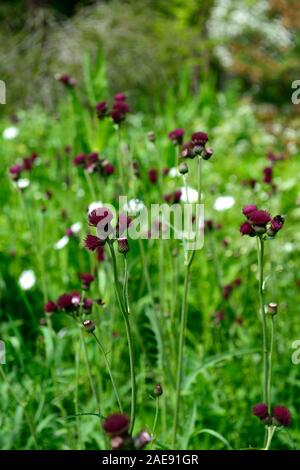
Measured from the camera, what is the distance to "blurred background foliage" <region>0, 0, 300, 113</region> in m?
6.05

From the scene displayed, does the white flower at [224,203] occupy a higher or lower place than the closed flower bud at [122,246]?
lower

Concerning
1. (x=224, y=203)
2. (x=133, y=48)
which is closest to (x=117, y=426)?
(x=224, y=203)

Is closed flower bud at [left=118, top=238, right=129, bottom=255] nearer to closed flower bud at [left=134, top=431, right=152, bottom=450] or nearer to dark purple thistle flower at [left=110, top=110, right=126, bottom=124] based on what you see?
closed flower bud at [left=134, top=431, right=152, bottom=450]

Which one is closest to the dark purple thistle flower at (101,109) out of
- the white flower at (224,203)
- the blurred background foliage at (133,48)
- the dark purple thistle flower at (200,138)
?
the dark purple thistle flower at (200,138)

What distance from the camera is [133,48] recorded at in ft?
21.0

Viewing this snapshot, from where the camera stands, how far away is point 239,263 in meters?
2.16

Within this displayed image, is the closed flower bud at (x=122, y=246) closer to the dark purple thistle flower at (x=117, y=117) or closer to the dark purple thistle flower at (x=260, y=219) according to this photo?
the dark purple thistle flower at (x=260, y=219)

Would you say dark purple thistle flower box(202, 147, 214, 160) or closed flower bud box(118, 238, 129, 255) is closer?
closed flower bud box(118, 238, 129, 255)

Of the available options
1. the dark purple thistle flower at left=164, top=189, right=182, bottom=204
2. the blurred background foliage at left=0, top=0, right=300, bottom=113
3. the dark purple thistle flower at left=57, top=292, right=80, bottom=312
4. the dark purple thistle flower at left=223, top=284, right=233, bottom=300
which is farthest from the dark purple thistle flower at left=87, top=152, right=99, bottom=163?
the blurred background foliage at left=0, top=0, right=300, bottom=113

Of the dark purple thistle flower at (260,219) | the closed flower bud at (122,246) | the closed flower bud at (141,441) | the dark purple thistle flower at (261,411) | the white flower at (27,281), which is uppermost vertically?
the dark purple thistle flower at (260,219)

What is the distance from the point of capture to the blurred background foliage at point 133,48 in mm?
6051

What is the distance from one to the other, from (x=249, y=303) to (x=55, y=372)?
0.75 metres

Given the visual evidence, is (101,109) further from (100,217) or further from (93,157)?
(100,217)

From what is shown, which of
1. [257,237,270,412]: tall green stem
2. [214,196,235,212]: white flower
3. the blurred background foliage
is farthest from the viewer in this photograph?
the blurred background foliage
